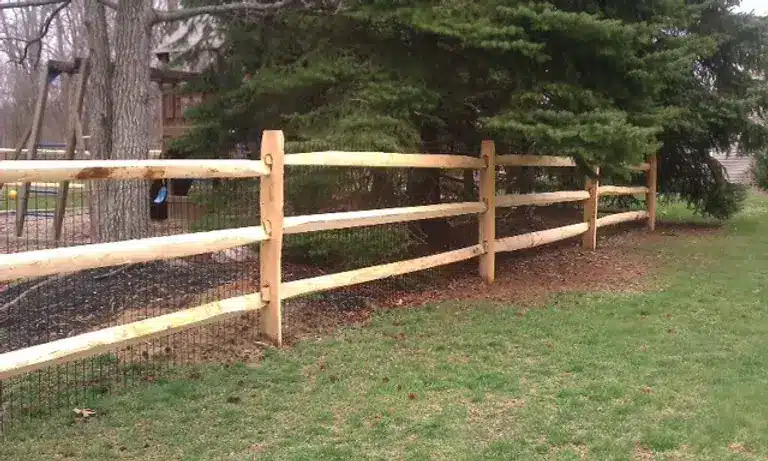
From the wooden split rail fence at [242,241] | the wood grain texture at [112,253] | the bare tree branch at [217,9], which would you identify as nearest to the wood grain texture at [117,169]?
the wooden split rail fence at [242,241]

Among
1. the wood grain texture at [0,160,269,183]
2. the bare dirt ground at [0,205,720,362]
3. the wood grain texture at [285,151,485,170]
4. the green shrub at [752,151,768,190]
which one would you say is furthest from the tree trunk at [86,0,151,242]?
the green shrub at [752,151,768,190]

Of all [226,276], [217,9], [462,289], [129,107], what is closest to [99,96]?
[129,107]

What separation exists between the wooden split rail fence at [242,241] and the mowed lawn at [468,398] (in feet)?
1.26

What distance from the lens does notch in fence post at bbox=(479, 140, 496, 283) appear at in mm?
7650

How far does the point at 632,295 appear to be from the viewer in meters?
7.38

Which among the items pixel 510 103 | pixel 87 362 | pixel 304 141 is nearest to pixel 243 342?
pixel 87 362

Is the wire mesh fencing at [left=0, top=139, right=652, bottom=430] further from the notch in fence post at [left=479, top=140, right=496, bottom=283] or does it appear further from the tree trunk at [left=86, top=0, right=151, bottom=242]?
the notch in fence post at [left=479, top=140, right=496, bottom=283]

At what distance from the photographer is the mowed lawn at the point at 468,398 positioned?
3.82m

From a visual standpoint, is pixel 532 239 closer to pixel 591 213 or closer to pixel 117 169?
pixel 591 213

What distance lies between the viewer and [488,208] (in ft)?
25.3

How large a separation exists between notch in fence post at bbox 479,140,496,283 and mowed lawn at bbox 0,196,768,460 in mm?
1225

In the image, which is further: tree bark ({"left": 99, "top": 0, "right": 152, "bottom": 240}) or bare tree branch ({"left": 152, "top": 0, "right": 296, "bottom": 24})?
tree bark ({"left": 99, "top": 0, "right": 152, "bottom": 240})

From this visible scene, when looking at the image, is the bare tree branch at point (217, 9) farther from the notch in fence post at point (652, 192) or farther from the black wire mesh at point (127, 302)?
the notch in fence post at point (652, 192)

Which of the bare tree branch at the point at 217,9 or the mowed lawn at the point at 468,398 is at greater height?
the bare tree branch at the point at 217,9
